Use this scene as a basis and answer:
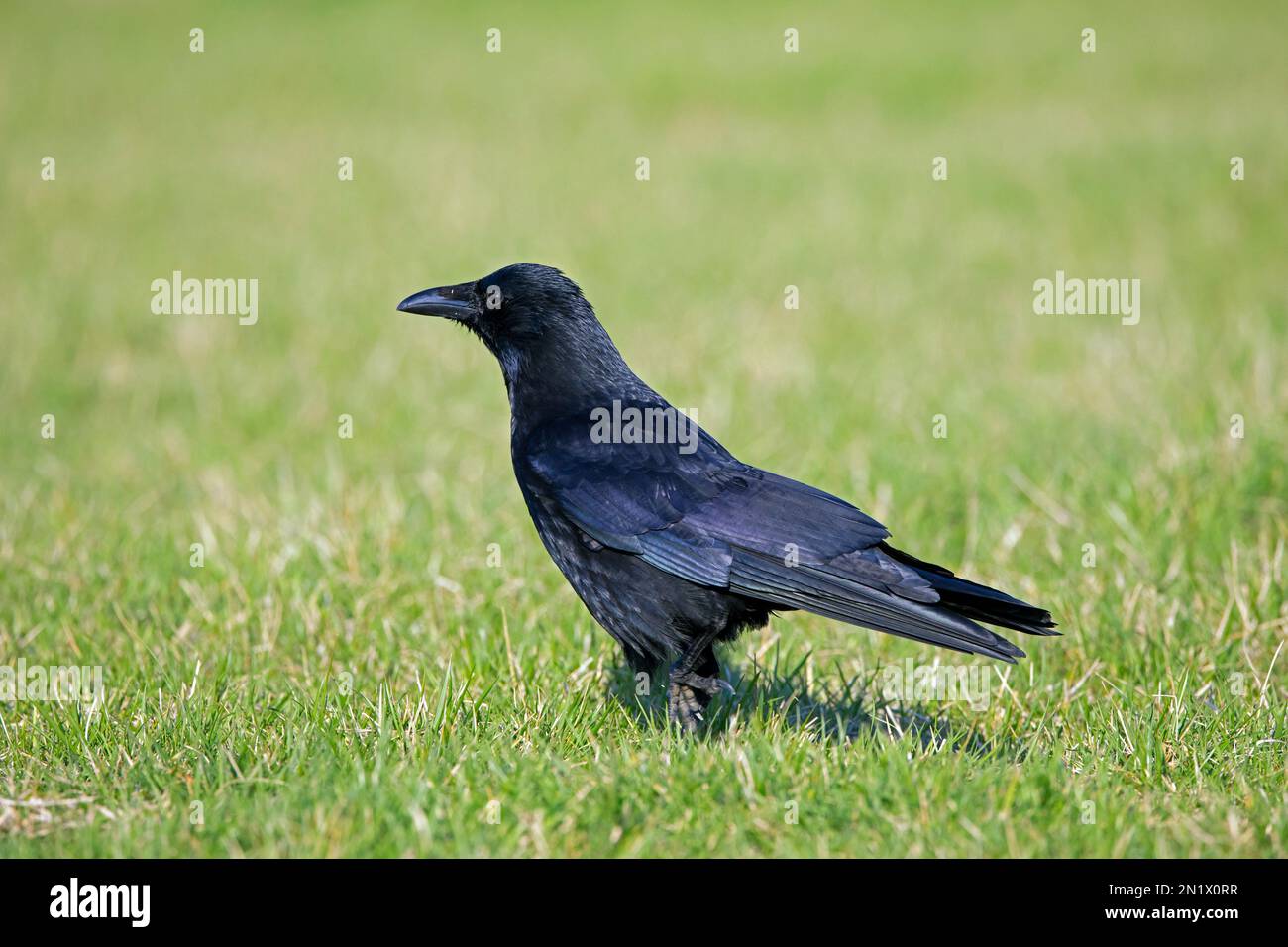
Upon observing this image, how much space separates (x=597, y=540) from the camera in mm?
4340

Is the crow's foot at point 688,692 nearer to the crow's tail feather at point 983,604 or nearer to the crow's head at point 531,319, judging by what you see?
the crow's tail feather at point 983,604

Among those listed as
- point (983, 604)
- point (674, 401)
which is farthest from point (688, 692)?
point (674, 401)

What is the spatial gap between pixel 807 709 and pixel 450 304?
77.1 inches

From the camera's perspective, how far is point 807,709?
4.66 meters

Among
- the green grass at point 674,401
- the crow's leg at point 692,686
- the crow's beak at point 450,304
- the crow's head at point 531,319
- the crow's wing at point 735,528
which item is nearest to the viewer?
the green grass at point 674,401

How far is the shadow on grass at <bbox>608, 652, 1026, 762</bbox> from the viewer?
4324mm

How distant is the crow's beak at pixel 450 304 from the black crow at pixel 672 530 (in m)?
0.06

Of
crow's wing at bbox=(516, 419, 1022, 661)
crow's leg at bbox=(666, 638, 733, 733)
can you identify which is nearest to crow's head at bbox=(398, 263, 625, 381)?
crow's wing at bbox=(516, 419, 1022, 661)

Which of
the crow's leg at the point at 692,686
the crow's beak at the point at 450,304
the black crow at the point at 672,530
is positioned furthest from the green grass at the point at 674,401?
the crow's beak at the point at 450,304

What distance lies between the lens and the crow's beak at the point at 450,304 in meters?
4.90

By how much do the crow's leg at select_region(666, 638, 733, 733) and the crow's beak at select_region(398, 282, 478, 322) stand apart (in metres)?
1.52

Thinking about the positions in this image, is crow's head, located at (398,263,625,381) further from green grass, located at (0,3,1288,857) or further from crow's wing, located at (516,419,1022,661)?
green grass, located at (0,3,1288,857)

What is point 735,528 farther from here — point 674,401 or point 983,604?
point 674,401
